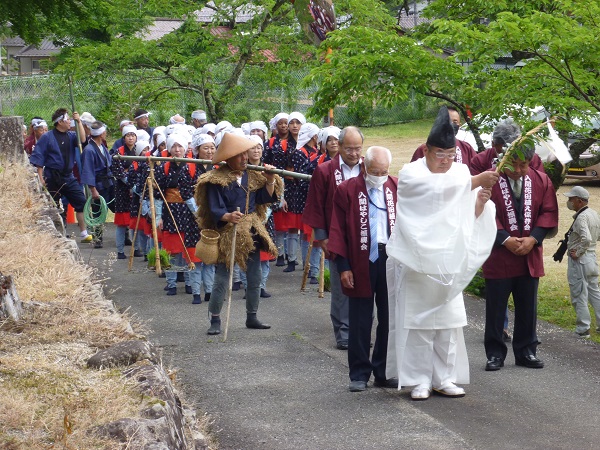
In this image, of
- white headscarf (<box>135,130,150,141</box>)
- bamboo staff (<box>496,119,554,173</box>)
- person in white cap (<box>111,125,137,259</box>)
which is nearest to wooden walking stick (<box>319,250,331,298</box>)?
bamboo staff (<box>496,119,554,173</box>)

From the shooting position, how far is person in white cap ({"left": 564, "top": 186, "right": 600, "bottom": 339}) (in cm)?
924

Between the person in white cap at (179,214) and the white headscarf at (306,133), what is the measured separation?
5.09 feet

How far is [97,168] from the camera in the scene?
47.4 feet

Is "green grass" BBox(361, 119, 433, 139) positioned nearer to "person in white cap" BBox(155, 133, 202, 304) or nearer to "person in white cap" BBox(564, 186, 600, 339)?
"person in white cap" BBox(155, 133, 202, 304)

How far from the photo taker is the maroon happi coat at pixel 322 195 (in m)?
8.12

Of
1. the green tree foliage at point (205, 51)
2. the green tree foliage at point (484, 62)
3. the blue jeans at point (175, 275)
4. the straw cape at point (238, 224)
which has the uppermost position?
the green tree foliage at point (205, 51)

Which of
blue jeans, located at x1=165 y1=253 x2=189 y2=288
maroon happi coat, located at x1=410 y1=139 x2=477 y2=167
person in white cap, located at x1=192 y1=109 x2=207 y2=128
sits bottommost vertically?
blue jeans, located at x1=165 y1=253 x2=189 y2=288

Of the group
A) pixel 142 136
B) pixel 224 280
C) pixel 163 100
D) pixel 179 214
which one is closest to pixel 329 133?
pixel 179 214

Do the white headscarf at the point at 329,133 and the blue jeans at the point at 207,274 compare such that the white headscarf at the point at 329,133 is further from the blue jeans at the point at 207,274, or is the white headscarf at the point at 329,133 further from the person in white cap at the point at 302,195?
the blue jeans at the point at 207,274

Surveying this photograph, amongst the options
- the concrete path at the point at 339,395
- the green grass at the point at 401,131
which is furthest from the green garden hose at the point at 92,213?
the green grass at the point at 401,131

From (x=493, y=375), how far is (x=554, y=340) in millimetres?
1614

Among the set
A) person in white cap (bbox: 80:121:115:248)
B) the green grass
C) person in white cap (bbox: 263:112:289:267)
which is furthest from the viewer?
the green grass

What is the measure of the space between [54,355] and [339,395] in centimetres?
225

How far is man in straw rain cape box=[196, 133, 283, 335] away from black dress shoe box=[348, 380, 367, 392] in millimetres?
2067
